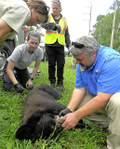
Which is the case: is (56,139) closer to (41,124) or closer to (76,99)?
(41,124)

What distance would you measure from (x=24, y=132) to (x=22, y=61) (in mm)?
2537

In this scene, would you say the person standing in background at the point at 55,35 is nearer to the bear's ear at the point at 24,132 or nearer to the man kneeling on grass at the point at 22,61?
the man kneeling on grass at the point at 22,61

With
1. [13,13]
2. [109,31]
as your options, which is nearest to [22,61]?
[13,13]

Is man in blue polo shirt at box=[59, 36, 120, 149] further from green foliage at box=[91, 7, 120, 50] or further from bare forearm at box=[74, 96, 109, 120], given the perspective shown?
green foliage at box=[91, 7, 120, 50]

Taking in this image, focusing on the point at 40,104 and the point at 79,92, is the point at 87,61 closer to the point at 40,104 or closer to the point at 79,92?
the point at 79,92

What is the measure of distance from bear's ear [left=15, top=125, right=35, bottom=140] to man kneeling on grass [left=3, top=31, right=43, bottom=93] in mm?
1780

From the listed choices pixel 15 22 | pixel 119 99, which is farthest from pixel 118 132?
pixel 15 22

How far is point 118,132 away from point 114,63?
91 cm

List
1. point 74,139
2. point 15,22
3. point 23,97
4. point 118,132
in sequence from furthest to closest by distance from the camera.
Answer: point 23,97, point 74,139, point 118,132, point 15,22

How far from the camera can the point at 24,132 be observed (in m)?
2.04

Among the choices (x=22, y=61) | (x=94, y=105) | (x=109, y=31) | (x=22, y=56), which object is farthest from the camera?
(x=109, y=31)

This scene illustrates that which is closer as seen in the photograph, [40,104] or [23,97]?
[40,104]

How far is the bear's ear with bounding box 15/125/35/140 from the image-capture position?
201cm

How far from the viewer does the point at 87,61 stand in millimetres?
2225
